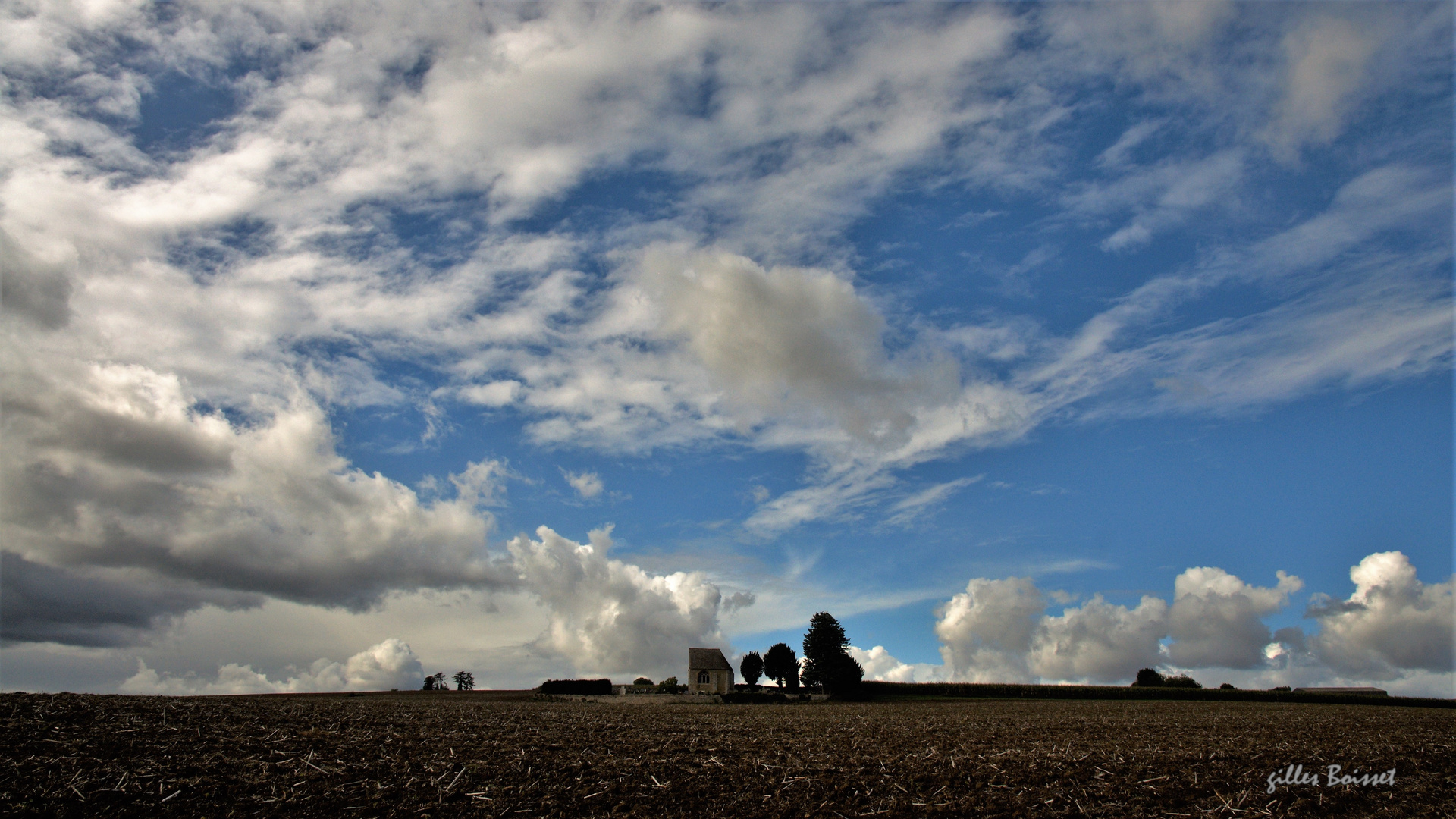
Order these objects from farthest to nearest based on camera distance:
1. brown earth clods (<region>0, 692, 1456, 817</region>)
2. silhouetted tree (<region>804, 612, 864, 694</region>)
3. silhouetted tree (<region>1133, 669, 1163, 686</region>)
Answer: silhouetted tree (<region>1133, 669, 1163, 686</region>)
silhouetted tree (<region>804, 612, 864, 694</region>)
brown earth clods (<region>0, 692, 1456, 817</region>)

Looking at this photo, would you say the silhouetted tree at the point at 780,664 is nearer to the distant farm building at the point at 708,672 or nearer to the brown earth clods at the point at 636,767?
the distant farm building at the point at 708,672

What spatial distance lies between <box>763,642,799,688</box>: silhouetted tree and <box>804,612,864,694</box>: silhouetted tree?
7.43 meters

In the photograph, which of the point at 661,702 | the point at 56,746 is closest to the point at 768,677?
the point at 661,702

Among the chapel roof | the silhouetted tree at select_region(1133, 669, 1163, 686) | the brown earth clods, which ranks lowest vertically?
the silhouetted tree at select_region(1133, 669, 1163, 686)

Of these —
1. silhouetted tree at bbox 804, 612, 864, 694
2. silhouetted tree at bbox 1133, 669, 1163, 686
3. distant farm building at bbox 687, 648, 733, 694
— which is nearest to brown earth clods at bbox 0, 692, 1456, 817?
silhouetted tree at bbox 804, 612, 864, 694

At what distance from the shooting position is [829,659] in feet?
278

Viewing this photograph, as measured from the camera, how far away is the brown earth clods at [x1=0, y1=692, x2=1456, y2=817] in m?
18.8

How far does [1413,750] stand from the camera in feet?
97.0

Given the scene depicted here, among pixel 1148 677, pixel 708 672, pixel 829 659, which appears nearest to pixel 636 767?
pixel 829 659

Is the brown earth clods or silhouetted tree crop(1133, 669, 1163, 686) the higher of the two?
the brown earth clods

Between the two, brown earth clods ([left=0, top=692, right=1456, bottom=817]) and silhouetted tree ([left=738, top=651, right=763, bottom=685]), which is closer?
brown earth clods ([left=0, top=692, right=1456, bottom=817])

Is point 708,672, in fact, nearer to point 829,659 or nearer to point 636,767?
point 829,659

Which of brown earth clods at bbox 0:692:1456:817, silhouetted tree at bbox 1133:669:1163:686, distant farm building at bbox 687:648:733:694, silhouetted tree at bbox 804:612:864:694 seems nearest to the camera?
brown earth clods at bbox 0:692:1456:817

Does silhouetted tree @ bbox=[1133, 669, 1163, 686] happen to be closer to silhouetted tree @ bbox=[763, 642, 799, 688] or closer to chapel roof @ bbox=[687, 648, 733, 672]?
silhouetted tree @ bbox=[763, 642, 799, 688]
